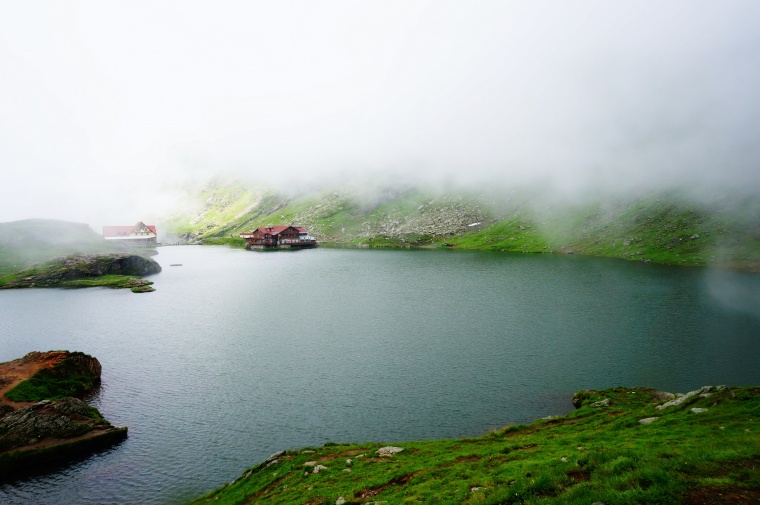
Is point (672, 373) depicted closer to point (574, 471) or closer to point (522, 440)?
point (522, 440)

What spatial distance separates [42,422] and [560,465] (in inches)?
2089

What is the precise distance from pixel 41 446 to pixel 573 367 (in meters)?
68.4

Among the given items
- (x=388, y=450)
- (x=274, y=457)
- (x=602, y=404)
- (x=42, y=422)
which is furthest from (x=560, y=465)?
(x=42, y=422)

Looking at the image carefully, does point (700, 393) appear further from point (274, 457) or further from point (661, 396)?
point (274, 457)

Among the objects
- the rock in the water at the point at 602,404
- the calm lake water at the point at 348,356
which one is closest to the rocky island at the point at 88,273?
the calm lake water at the point at 348,356

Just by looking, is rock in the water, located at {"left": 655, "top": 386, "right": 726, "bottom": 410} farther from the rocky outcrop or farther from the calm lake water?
the rocky outcrop

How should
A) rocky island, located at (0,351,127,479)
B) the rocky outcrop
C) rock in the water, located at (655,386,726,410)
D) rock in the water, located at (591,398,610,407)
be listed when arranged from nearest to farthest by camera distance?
rock in the water, located at (655,386,726,410) → rocky island, located at (0,351,127,479) → the rocky outcrop → rock in the water, located at (591,398,610,407)

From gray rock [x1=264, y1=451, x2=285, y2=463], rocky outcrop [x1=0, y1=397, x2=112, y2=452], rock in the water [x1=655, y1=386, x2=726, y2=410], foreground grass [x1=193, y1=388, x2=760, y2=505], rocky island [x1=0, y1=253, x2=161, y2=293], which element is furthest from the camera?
rocky island [x1=0, y1=253, x2=161, y2=293]

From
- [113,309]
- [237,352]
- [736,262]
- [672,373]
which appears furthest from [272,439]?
[736,262]

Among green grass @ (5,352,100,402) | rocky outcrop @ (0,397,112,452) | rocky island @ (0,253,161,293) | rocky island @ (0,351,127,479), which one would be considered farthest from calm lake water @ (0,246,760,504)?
rocky island @ (0,253,161,293)

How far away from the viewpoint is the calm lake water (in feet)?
135

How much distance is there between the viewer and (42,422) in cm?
4191

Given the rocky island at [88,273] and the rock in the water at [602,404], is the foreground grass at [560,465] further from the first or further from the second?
the rocky island at [88,273]

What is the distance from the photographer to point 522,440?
32.5 m
